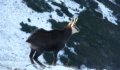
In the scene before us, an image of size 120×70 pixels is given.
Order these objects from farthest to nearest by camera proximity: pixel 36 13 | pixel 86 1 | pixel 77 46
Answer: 1. pixel 86 1
2. pixel 36 13
3. pixel 77 46

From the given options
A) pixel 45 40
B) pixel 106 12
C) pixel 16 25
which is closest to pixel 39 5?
pixel 16 25

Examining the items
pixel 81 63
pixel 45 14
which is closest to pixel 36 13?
pixel 45 14

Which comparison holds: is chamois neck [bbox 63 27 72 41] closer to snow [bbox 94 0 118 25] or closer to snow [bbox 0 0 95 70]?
snow [bbox 0 0 95 70]

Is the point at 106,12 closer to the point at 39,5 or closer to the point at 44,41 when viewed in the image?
the point at 39,5

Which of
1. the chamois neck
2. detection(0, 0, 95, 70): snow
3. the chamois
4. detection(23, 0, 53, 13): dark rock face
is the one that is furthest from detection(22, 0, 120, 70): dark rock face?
the chamois

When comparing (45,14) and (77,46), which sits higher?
(45,14)

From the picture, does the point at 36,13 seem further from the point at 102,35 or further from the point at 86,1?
the point at 86,1

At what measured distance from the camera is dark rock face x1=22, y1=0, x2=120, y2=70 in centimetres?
3425

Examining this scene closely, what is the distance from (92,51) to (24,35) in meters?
5.95

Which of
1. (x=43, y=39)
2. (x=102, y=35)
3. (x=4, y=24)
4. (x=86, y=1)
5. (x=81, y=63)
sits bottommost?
(x=43, y=39)

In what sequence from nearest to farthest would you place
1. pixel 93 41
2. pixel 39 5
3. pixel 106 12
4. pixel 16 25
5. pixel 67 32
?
pixel 67 32 < pixel 16 25 < pixel 93 41 < pixel 39 5 < pixel 106 12

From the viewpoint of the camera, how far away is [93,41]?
3894 centimetres

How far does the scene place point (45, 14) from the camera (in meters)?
40.5

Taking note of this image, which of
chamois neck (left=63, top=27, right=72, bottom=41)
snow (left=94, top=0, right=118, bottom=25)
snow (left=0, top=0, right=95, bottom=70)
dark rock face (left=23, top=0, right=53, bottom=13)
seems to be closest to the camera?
chamois neck (left=63, top=27, right=72, bottom=41)
